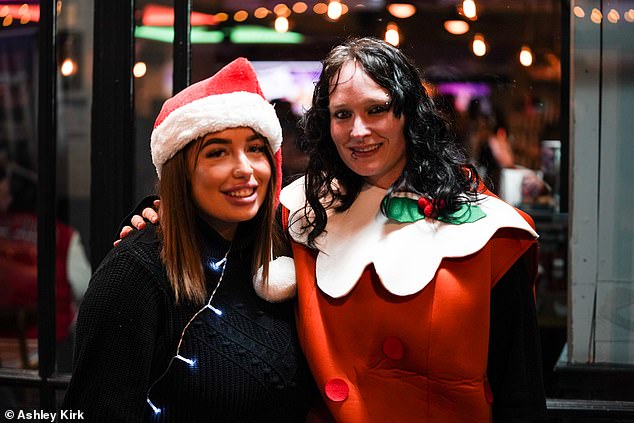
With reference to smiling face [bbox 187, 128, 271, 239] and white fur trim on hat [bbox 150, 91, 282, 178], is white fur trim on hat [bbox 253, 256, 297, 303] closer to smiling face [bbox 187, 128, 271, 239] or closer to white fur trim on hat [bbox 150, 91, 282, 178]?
smiling face [bbox 187, 128, 271, 239]

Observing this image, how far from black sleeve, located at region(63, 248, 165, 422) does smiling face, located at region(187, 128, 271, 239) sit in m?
0.29

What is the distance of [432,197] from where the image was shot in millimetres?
2104

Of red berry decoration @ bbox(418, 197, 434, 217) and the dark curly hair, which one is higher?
the dark curly hair

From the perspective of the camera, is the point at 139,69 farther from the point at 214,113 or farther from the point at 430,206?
the point at 430,206

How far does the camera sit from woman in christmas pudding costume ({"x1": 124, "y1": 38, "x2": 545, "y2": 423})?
2.03m

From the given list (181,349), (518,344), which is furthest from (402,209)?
(181,349)

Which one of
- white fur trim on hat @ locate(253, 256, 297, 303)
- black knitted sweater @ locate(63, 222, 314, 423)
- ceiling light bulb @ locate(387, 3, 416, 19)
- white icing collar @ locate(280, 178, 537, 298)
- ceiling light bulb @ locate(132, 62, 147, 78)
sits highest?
ceiling light bulb @ locate(387, 3, 416, 19)

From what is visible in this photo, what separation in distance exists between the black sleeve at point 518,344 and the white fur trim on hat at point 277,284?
0.54 metres

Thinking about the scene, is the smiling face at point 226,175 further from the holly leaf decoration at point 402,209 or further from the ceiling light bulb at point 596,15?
the ceiling light bulb at point 596,15

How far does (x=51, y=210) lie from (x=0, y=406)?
106cm

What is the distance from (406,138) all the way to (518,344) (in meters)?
0.62

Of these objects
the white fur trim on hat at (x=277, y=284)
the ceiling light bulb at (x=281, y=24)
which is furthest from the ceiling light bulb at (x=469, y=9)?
the white fur trim on hat at (x=277, y=284)

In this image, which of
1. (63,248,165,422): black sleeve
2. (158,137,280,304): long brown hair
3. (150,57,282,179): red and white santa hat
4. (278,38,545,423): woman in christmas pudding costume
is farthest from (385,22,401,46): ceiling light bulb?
(63,248,165,422): black sleeve

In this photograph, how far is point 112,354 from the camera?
74.2 inches
